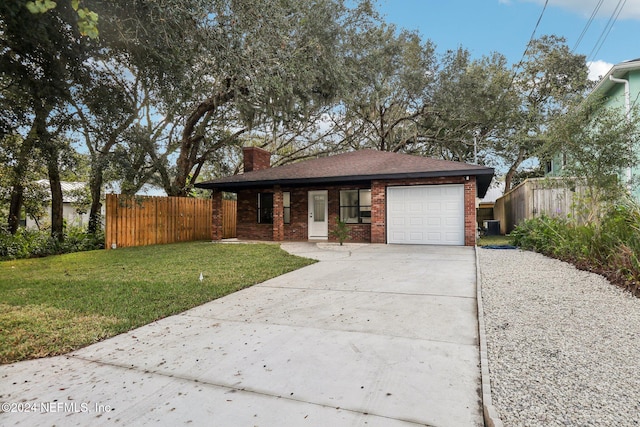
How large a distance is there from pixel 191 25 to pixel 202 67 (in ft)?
6.47

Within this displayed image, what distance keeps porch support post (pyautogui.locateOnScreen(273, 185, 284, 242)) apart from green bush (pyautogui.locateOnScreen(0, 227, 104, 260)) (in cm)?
587

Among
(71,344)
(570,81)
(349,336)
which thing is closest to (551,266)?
(349,336)

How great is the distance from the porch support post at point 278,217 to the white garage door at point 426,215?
13.1ft

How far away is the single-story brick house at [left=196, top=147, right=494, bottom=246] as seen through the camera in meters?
11.0

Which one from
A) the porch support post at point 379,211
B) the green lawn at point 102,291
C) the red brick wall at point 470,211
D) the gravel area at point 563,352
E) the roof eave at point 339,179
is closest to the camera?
the gravel area at point 563,352

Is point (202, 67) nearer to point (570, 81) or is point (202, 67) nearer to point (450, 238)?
point (450, 238)

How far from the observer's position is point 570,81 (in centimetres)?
1927

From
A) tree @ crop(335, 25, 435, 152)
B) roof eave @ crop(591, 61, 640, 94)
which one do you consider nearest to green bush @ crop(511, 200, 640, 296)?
roof eave @ crop(591, 61, 640, 94)

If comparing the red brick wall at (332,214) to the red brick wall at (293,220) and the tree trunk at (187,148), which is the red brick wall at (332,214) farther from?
the tree trunk at (187,148)

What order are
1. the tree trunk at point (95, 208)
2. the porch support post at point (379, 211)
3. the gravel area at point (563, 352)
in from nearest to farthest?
the gravel area at point (563, 352)
the porch support post at point (379, 211)
the tree trunk at point (95, 208)

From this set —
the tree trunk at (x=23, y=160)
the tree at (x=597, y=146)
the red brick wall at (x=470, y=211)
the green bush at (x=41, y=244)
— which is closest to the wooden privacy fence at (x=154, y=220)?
the green bush at (x=41, y=244)

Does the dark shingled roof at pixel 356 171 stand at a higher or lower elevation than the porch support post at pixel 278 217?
higher

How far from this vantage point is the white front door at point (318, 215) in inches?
519

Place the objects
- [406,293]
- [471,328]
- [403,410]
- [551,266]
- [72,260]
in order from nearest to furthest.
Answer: [403,410] → [471,328] → [406,293] → [551,266] → [72,260]
